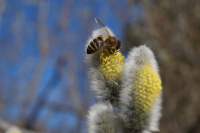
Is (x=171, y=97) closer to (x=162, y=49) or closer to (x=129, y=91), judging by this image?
(x=162, y=49)

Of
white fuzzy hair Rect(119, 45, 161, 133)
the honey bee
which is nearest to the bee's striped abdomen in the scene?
the honey bee

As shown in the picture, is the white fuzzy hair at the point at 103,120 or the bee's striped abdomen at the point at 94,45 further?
the bee's striped abdomen at the point at 94,45

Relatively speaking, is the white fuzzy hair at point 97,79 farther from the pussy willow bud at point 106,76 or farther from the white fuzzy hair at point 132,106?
the white fuzzy hair at point 132,106

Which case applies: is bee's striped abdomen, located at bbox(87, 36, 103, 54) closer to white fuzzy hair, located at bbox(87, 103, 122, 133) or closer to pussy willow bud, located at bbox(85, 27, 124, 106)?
pussy willow bud, located at bbox(85, 27, 124, 106)

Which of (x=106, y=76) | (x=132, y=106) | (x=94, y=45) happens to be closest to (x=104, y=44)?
(x=94, y=45)

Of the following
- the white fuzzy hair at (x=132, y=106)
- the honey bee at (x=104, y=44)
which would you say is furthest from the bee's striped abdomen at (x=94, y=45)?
the white fuzzy hair at (x=132, y=106)

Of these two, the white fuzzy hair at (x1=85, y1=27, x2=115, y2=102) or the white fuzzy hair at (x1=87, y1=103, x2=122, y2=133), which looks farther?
the white fuzzy hair at (x1=85, y1=27, x2=115, y2=102)

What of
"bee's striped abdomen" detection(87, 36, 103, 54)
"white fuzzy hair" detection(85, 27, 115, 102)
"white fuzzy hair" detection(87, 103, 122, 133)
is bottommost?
"white fuzzy hair" detection(87, 103, 122, 133)

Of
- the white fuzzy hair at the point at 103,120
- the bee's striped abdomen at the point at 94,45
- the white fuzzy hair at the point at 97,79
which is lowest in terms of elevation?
the white fuzzy hair at the point at 103,120

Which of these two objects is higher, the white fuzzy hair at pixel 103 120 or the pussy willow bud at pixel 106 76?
the pussy willow bud at pixel 106 76
